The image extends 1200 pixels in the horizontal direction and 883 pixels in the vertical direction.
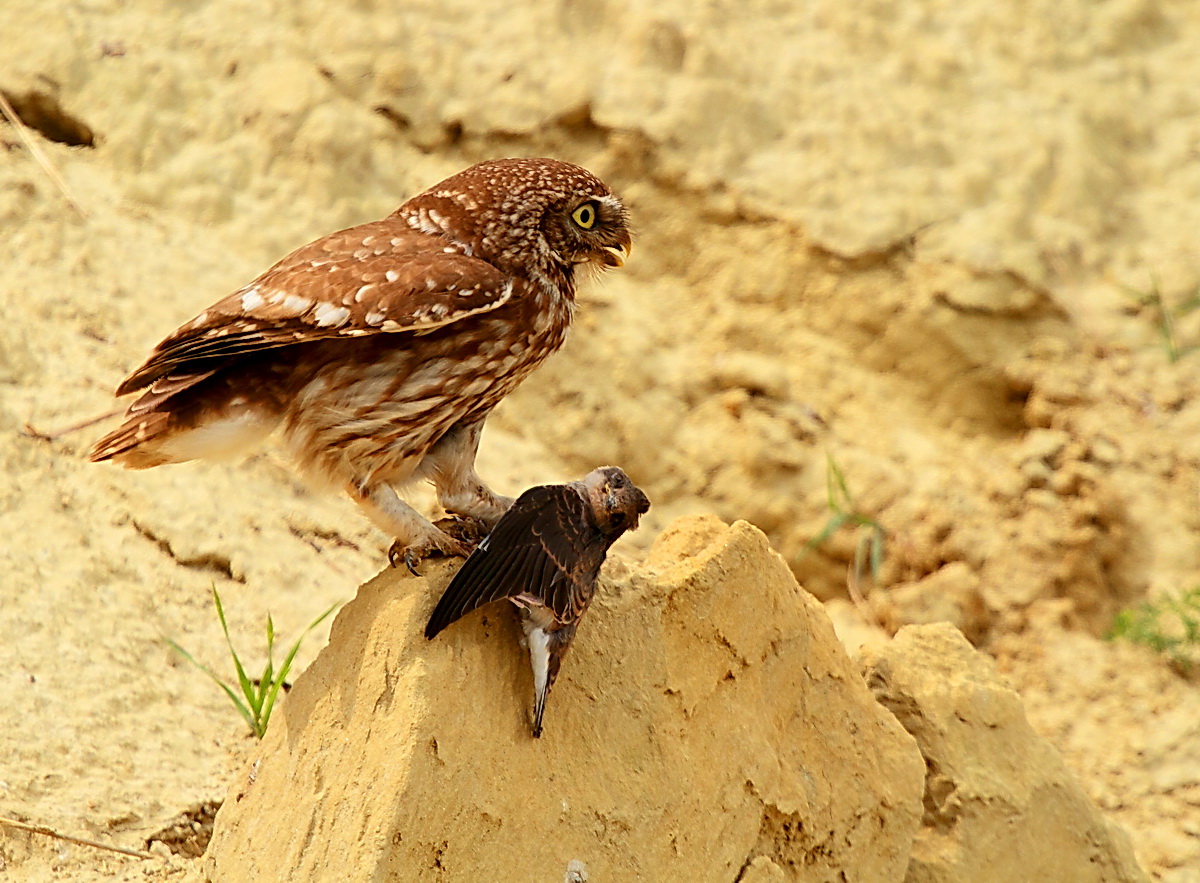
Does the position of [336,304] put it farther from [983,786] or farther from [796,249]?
[796,249]

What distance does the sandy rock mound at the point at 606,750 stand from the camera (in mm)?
3010

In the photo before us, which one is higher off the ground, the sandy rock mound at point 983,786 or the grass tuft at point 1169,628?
the sandy rock mound at point 983,786

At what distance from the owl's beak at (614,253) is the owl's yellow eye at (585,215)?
9 centimetres

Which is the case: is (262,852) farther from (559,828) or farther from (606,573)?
(606,573)

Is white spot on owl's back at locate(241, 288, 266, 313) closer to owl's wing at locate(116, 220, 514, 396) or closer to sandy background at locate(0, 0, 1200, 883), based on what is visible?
owl's wing at locate(116, 220, 514, 396)

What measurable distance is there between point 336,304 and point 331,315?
3cm

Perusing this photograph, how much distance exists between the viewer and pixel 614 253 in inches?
157

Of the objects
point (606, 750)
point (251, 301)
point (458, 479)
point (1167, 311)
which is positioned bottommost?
point (1167, 311)

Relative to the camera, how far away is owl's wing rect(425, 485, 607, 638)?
9.95 feet

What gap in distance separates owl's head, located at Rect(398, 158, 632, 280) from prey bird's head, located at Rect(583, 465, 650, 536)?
29.4 inches

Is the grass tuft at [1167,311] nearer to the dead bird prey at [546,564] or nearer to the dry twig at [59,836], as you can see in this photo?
the dead bird prey at [546,564]

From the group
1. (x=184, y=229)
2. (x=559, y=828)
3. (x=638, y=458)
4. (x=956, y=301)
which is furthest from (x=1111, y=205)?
(x=559, y=828)

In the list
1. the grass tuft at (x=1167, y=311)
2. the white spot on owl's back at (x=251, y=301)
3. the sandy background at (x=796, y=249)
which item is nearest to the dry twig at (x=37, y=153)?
the sandy background at (x=796, y=249)

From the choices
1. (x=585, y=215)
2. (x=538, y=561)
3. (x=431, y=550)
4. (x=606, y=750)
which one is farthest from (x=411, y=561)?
→ (x=585, y=215)
